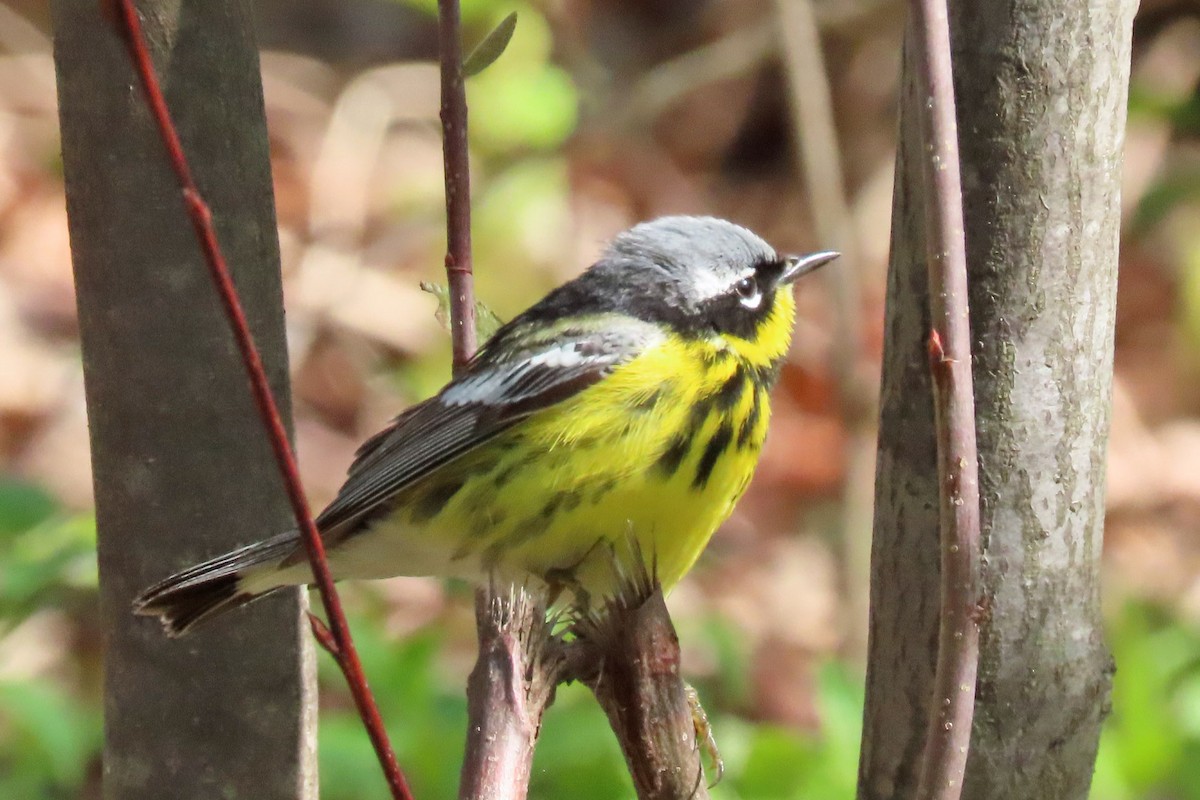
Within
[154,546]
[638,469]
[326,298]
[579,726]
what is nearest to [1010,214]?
[638,469]

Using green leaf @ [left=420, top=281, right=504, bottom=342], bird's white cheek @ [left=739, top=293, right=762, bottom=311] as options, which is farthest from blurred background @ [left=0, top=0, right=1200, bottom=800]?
bird's white cheek @ [left=739, top=293, right=762, bottom=311]

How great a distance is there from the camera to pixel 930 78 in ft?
4.33

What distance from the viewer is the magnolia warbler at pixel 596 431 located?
2.50m

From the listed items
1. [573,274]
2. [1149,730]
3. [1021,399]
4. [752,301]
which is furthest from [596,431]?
[573,274]

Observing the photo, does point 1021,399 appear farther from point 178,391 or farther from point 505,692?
point 178,391

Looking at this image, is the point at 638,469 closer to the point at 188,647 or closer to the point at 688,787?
the point at 188,647

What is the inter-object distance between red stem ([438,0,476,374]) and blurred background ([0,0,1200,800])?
78cm

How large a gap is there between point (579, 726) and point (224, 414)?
39.9 inches

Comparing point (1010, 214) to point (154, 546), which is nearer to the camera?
point (1010, 214)

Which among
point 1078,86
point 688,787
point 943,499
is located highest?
point 1078,86

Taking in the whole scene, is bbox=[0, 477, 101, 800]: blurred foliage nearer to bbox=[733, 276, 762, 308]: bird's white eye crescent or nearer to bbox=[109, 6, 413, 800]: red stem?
bbox=[733, 276, 762, 308]: bird's white eye crescent

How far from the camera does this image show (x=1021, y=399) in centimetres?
177

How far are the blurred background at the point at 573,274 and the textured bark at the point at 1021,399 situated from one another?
2.84 feet

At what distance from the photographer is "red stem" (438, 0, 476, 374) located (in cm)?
200
